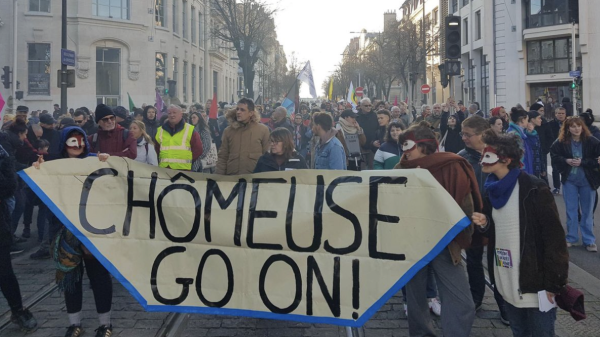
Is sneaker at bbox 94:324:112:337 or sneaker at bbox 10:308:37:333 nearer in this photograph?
sneaker at bbox 94:324:112:337

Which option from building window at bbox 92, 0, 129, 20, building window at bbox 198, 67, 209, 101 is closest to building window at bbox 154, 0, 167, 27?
building window at bbox 92, 0, 129, 20

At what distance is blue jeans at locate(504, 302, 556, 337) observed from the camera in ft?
12.5

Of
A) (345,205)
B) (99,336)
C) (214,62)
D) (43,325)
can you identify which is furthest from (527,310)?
(214,62)

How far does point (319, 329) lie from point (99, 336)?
6.09 ft

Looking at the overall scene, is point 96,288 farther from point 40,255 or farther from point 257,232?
point 40,255

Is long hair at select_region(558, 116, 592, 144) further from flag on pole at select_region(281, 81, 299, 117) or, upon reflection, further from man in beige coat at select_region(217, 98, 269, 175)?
flag on pole at select_region(281, 81, 299, 117)

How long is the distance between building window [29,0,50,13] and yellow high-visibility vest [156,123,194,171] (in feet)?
94.8

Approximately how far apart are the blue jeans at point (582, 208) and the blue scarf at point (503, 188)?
4.80m

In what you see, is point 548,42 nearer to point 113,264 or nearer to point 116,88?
point 116,88

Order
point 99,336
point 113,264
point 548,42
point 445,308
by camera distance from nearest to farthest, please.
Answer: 1. point 445,308
2. point 113,264
3. point 99,336
4. point 548,42

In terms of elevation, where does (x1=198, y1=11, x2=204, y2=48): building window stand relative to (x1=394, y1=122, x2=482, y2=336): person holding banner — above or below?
above

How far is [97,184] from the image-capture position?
189 inches

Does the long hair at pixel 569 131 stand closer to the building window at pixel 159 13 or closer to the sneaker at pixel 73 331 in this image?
the sneaker at pixel 73 331

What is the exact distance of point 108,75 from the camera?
34281 millimetres
